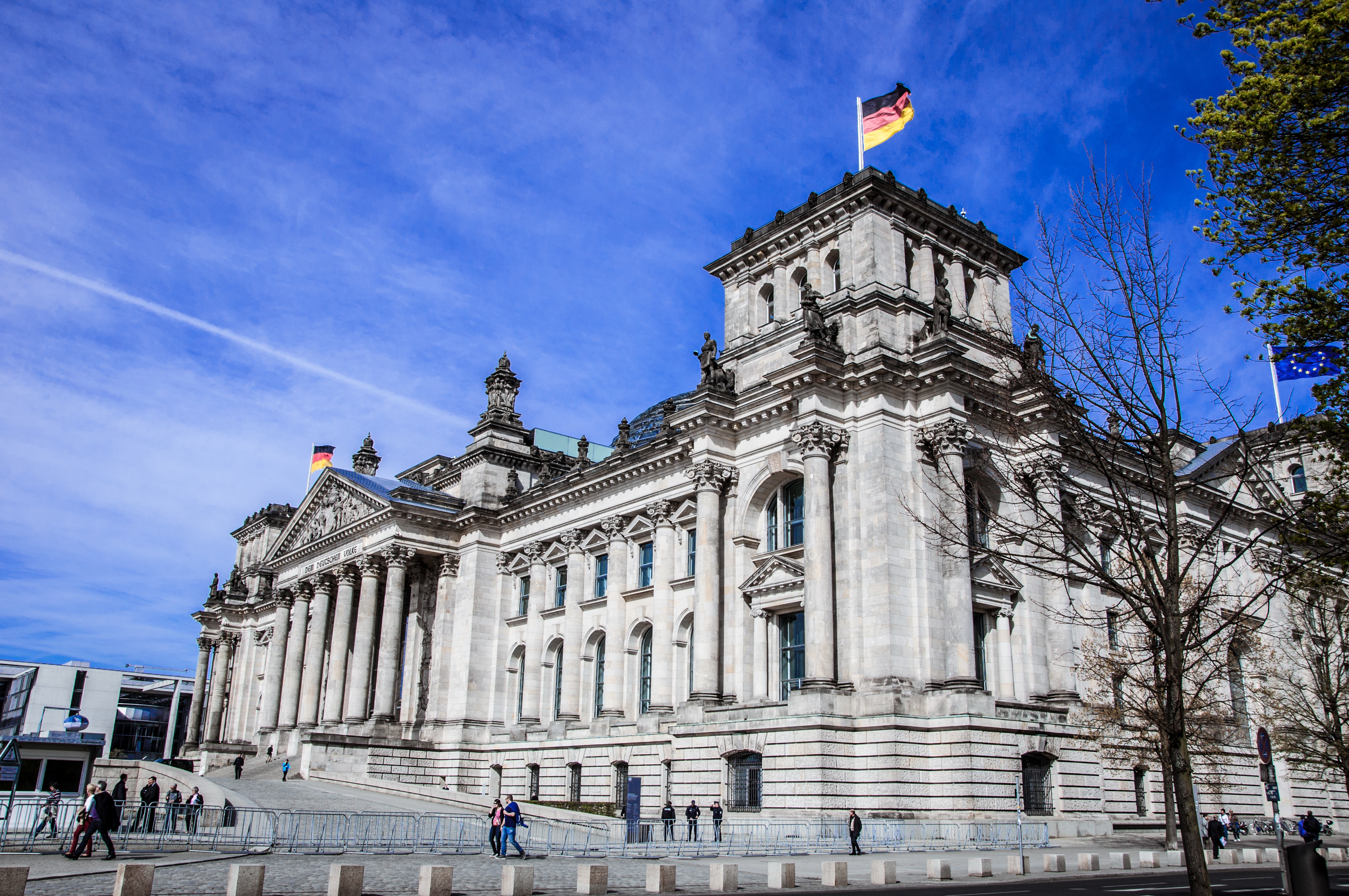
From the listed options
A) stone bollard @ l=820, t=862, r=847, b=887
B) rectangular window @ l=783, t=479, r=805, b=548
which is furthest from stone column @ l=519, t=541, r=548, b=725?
stone bollard @ l=820, t=862, r=847, b=887

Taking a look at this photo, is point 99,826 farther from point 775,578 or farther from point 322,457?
point 322,457

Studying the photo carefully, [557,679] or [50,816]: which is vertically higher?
[557,679]

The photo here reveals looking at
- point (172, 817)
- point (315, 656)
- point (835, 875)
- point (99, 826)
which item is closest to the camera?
point (835, 875)

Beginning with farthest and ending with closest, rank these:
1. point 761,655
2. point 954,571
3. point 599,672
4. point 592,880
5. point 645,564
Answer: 1. point 599,672
2. point 645,564
3. point 761,655
4. point 954,571
5. point 592,880

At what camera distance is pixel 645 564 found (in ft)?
151

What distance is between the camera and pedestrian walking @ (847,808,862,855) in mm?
27062

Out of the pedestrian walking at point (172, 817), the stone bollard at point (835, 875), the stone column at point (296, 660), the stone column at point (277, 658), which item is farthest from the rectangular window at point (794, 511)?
the stone column at point (277, 658)

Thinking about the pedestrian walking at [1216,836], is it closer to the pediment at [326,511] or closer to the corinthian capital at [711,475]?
the corinthian capital at [711,475]

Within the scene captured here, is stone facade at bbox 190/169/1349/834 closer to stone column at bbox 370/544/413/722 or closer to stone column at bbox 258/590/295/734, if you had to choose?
stone column at bbox 370/544/413/722

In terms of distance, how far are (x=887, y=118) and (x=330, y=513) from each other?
3999cm

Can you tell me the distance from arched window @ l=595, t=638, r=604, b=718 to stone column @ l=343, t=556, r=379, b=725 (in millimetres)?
13163

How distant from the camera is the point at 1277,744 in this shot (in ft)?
132

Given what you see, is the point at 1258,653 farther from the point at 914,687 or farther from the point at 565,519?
the point at 565,519

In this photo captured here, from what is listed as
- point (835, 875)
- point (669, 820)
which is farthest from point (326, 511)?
point (835, 875)
